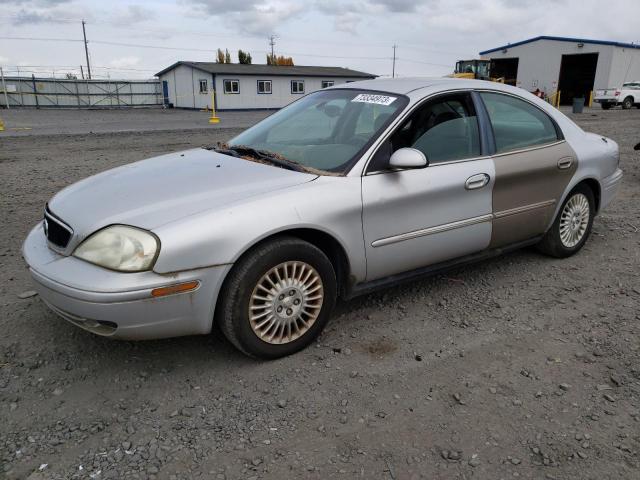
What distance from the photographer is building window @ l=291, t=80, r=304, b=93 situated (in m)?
42.1

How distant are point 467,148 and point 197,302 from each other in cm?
221

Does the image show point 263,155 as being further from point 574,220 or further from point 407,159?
point 574,220

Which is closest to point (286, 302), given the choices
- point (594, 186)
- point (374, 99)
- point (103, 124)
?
point (374, 99)

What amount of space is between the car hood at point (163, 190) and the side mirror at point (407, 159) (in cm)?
51

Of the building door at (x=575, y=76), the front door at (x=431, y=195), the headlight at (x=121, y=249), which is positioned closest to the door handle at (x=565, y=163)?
the front door at (x=431, y=195)

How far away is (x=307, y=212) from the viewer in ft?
9.79

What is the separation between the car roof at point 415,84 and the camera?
377 centimetres

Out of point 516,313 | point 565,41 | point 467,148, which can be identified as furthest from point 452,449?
point 565,41

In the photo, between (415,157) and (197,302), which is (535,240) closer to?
(415,157)

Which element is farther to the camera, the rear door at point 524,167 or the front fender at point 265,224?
the rear door at point 524,167

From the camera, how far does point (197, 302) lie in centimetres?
273

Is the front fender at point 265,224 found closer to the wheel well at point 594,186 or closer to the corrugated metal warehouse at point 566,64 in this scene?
Answer: the wheel well at point 594,186

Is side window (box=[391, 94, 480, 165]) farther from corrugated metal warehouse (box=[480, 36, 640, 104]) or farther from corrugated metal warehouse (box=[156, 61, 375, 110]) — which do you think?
corrugated metal warehouse (box=[480, 36, 640, 104])

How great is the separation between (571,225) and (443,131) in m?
1.79
